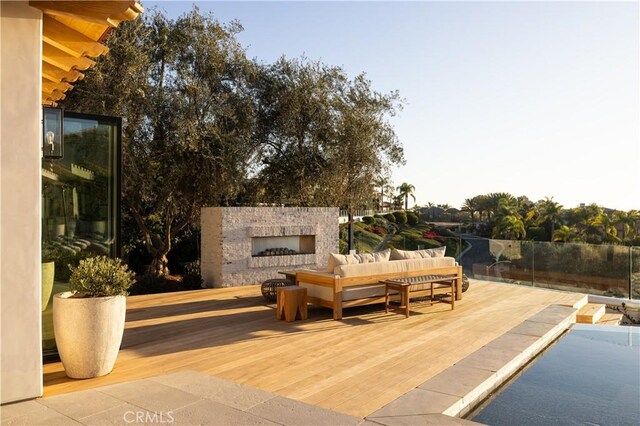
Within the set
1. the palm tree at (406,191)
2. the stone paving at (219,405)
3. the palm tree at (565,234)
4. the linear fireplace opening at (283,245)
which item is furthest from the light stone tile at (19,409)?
the palm tree at (406,191)

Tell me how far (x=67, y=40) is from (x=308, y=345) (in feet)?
13.4

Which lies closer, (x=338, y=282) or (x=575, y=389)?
(x=575, y=389)

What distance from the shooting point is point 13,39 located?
3.65 m

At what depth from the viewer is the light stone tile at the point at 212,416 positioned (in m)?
3.21

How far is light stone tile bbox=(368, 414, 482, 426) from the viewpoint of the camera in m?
3.26

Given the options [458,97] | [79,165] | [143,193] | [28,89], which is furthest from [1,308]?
[458,97]

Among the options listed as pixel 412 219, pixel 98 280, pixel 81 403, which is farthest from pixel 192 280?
pixel 412 219

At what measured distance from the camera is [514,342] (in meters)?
5.68

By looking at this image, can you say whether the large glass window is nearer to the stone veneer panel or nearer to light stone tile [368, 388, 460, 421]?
light stone tile [368, 388, 460, 421]

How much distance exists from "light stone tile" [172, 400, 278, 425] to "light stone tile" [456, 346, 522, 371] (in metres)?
2.43

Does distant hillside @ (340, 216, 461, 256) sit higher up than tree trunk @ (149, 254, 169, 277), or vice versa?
distant hillside @ (340, 216, 461, 256)

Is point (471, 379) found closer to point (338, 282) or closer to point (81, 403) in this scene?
point (338, 282)

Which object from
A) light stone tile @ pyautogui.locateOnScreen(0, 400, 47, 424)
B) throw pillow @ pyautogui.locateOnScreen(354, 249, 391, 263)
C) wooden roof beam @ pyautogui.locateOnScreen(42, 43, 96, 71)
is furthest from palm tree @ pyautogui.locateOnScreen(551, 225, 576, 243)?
light stone tile @ pyautogui.locateOnScreen(0, 400, 47, 424)

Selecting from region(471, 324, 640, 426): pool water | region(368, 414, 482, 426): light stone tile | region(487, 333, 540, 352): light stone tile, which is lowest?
region(471, 324, 640, 426): pool water
